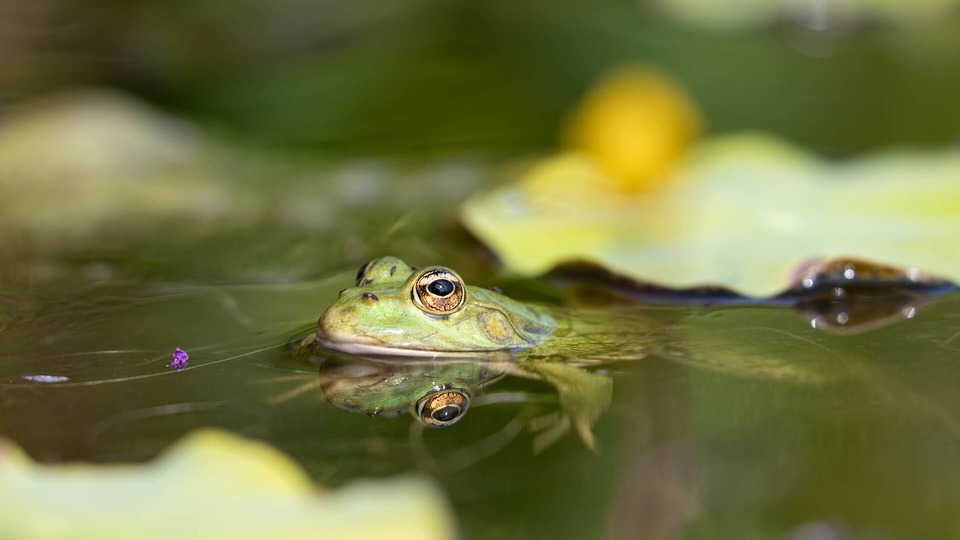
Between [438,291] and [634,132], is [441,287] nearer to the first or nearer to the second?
[438,291]

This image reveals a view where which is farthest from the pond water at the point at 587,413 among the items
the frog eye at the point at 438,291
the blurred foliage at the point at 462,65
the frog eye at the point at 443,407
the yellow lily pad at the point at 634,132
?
the blurred foliage at the point at 462,65

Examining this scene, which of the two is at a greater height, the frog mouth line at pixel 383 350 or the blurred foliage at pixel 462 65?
the blurred foliage at pixel 462 65

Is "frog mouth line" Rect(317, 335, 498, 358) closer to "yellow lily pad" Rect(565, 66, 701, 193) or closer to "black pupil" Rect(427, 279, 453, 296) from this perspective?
"black pupil" Rect(427, 279, 453, 296)

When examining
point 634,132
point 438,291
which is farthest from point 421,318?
point 634,132

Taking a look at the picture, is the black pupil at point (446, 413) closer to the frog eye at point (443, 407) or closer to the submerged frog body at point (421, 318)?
the frog eye at point (443, 407)

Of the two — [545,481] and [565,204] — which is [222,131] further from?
[545,481]

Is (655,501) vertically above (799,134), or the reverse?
(799,134)

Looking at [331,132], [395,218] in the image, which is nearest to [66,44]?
[331,132]
